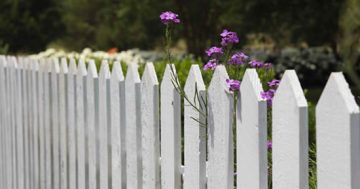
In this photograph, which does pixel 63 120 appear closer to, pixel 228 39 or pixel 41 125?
pixel 41 125

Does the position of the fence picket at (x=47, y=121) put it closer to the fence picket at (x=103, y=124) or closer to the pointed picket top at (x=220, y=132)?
the fence picket at (x=103, y=124)

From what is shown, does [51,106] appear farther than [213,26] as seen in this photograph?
No

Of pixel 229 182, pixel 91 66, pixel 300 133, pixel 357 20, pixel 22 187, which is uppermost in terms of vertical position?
pixel 357 20

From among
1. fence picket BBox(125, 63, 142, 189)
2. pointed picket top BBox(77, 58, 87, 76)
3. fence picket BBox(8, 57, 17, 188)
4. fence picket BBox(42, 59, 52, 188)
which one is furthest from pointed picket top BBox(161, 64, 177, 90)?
fence picket BBox(8, 57, 17, 188)

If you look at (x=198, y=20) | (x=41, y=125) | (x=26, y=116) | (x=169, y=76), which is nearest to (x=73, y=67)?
(x=41, y=125)

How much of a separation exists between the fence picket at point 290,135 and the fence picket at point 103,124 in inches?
49.4

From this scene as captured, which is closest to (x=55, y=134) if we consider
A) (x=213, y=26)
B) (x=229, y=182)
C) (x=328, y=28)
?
(x=229, y=182)

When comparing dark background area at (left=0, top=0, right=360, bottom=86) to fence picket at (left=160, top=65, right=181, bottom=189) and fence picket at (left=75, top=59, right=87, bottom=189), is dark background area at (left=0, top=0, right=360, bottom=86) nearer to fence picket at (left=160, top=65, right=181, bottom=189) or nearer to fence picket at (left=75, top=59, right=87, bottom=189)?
fence picket at (left=75, top=59, right=87, bottom=189)

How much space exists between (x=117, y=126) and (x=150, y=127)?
353 millimetres

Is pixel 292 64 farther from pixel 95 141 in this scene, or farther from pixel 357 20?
pixel 95 141

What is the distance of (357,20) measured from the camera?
9086 mm

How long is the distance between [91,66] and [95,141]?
1.16 ft

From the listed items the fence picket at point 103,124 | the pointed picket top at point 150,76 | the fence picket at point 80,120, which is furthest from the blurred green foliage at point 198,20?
the pointed picket top at point 150,76

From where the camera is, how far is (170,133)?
231 cm
